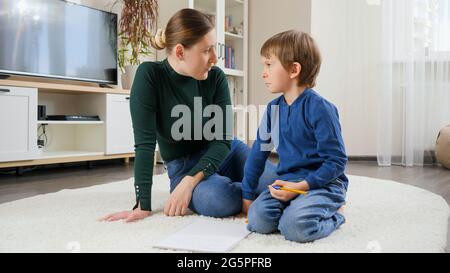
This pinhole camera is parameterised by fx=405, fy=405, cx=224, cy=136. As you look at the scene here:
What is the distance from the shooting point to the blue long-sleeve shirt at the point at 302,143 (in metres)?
1.05

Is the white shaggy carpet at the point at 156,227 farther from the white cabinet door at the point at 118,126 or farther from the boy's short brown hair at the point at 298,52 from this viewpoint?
the white cabinet door at the point at 118,126

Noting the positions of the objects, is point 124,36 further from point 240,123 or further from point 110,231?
point 110,231

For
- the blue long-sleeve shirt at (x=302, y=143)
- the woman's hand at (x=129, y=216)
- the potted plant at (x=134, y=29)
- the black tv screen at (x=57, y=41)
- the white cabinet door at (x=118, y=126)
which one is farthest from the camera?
the potted plant at (x=134, y=29)

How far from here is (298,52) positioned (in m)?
1.12

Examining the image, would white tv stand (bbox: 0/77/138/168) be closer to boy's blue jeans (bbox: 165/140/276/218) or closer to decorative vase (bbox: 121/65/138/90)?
decorative vase (bbox: 121/65/138/90)

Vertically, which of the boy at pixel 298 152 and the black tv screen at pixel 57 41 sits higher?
the black tv screen at pixel 57 41

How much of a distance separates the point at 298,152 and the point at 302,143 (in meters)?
0.03

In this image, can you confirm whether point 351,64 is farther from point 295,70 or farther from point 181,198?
point 181,198

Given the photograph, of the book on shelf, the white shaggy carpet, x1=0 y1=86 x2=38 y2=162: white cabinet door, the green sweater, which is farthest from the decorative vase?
the green sweater

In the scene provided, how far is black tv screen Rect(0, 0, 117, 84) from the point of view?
241 centimetres

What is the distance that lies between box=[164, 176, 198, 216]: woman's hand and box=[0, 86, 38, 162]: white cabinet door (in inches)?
55.9

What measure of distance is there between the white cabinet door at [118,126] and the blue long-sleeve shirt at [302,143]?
1804mm

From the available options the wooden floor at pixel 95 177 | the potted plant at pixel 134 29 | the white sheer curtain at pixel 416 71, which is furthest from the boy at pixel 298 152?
the white sheer curtain at pixel 416 71
